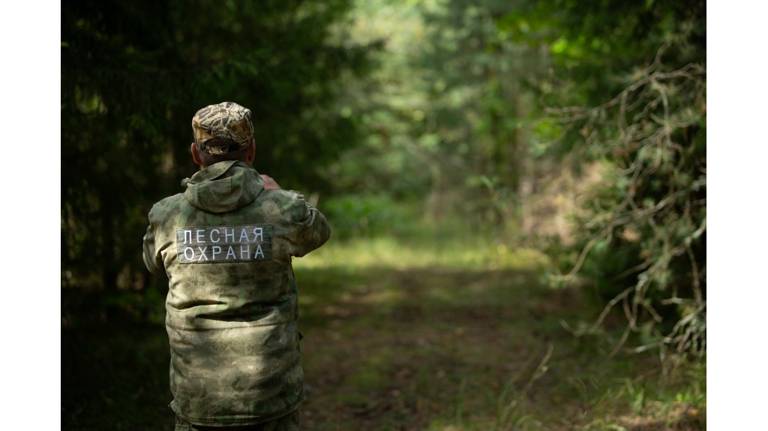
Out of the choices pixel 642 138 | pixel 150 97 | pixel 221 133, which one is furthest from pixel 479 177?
pixel 221 133

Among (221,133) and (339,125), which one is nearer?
(221,133)

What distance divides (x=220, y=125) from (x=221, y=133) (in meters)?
0.03

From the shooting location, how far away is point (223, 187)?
3.05 metres

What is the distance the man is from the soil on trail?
3.50ft

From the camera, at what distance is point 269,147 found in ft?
29.9

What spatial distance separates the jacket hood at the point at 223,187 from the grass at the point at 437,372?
3.00 m

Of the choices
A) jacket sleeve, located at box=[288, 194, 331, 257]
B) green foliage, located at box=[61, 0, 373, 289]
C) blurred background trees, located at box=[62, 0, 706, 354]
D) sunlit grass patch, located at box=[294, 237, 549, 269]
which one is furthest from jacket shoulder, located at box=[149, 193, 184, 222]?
sunlit grass patch, located at box=[294, 237, 549, 269]

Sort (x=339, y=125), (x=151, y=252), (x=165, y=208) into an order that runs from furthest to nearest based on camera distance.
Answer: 1. (x=339, y=125)
2. (x=151, y=252)
3. (x=165, y=208)

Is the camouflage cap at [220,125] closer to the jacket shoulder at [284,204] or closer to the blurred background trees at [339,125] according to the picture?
the jacket shoulder at [284,204]

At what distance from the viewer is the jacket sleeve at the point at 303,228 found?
10.3ft

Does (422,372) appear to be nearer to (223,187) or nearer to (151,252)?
(151,252)

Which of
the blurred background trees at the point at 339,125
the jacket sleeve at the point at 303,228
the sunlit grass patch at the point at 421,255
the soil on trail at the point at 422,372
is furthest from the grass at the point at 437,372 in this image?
the jacket sleeve at the point at 303,228

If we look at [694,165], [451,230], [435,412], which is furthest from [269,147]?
[451,230]

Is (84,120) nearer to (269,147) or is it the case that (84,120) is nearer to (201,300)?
(201,300)
